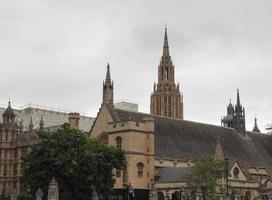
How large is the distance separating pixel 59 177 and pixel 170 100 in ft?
326

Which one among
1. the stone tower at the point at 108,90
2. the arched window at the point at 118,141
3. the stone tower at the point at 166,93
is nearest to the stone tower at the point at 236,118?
the stone tower at the point at 166,93

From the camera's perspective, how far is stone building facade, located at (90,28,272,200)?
313ft

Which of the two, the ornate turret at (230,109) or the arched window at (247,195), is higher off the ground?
the ornate turret at (230,109)

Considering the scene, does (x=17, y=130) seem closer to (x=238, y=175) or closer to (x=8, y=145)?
(x=8, y=145)

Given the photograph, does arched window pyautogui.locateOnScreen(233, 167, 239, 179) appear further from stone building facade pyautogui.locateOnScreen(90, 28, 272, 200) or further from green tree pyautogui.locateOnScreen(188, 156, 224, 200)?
green tree pyautogui.locateOnScreen(188, 156, 224, 200)

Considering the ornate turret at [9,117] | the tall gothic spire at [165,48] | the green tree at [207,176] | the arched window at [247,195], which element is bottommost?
the arched window at [247,195]

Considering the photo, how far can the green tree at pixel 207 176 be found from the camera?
81.3 m

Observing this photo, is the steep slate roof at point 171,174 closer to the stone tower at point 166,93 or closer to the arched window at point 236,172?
the arched window at point 236,172

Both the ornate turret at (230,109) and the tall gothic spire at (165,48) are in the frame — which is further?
the tall gothic spire at (165,48)

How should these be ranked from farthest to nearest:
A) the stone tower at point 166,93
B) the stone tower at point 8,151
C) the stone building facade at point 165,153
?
the stone tower at point 166,93 < the stone tower at point 8,151 < the stone building facade at point 165,153

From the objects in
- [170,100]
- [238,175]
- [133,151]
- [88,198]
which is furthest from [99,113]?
[170,100]

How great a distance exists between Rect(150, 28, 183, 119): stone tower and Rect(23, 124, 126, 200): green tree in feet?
308

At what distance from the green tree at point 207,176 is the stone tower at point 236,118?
139ft

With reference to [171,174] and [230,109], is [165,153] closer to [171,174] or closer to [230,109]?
[171,174]
